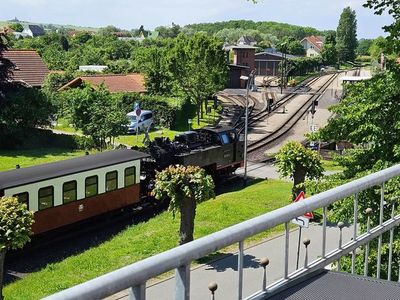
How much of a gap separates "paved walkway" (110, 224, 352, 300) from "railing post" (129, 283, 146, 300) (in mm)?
43

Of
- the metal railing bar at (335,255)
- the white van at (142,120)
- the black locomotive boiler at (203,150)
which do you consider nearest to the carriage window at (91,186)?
the black locomotive boiler at (203,150)

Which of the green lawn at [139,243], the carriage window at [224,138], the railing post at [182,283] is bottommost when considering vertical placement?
the green lawn at [139,243]

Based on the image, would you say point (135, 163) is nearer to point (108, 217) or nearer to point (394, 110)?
point (108, 217)

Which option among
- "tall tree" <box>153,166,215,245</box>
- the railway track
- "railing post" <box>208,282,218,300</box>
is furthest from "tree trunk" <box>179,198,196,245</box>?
the railway track

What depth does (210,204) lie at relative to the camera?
2116 cm

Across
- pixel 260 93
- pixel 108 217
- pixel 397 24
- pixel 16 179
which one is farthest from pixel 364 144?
pixel 260 93

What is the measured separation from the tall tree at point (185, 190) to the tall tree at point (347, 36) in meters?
115

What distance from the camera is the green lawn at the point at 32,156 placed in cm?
3155

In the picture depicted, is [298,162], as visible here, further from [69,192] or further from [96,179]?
[69,192]

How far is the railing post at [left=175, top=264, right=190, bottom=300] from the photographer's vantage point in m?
2.64

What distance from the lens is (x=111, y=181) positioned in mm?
19500

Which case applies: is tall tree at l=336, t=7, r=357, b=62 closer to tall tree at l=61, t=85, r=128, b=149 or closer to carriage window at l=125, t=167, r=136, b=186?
tall tree at l=61, t=85, r=128, b=149

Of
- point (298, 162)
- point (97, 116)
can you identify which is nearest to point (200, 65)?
point (97, 116)

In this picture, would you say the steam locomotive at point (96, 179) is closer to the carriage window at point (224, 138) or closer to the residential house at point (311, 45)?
the carriage window at point (224, 138)
